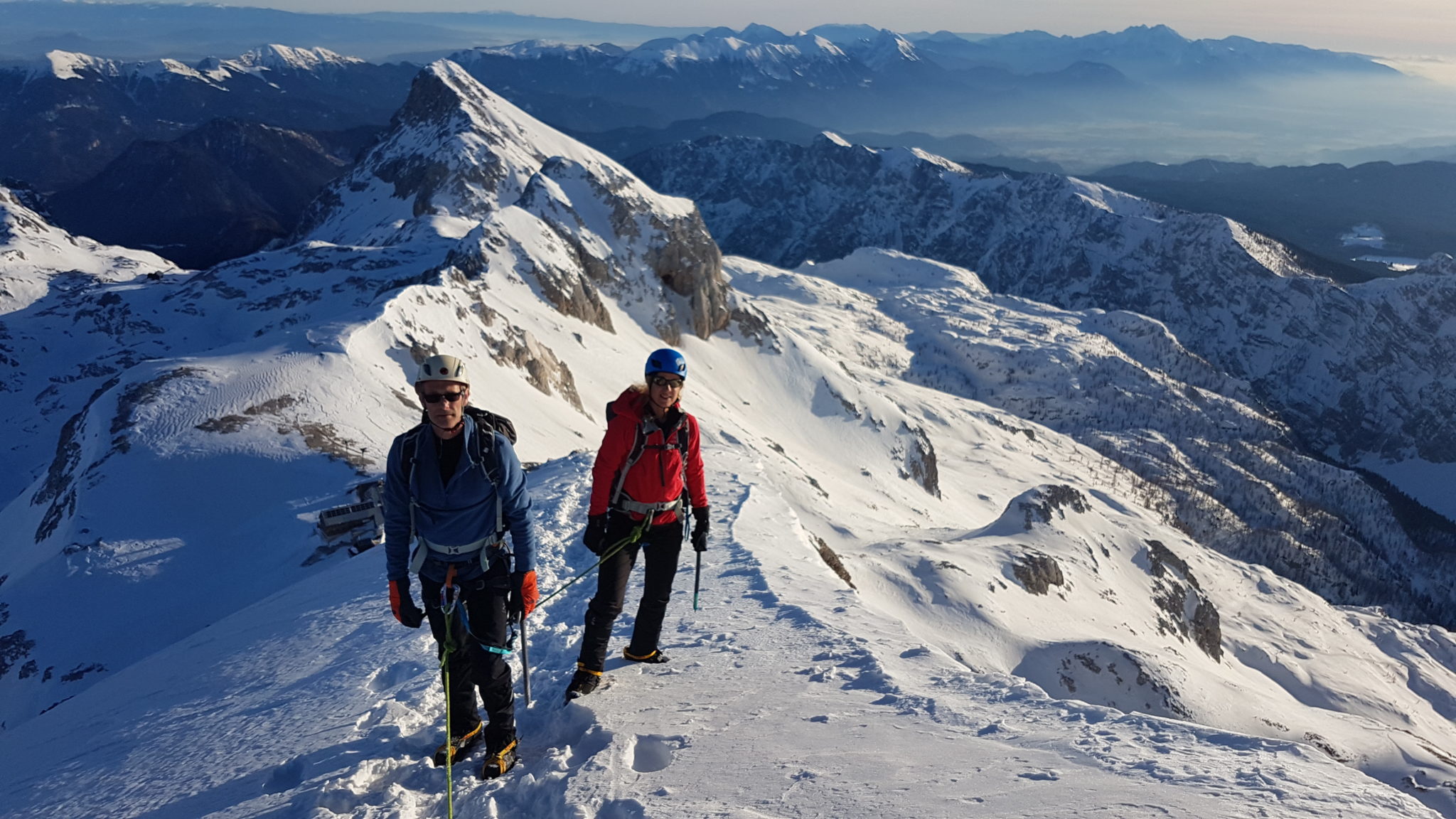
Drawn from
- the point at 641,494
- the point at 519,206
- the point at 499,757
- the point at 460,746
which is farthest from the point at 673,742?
the point at 519,206

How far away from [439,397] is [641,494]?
119 inches

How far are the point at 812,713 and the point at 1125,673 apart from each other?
96.8 ft

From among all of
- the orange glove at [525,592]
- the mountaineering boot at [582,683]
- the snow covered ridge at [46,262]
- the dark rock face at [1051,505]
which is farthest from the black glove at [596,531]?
the snow covered ridge at [46,262]

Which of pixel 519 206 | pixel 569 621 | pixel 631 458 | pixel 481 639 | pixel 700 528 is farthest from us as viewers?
pixel 519 206

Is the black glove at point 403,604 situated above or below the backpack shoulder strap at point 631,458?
below

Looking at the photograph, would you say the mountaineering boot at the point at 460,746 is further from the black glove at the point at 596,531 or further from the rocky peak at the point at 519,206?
the rocky peak at the point at 519,206

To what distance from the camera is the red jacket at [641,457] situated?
9.09 meters

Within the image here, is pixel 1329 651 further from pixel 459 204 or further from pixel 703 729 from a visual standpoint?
pixel 459 204

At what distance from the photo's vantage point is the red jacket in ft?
29.8

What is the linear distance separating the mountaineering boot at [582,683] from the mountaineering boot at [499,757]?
1.30 meters

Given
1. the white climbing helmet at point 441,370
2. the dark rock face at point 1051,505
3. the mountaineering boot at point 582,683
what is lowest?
the dark rock face at point 1051,505

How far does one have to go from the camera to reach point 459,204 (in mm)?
136000

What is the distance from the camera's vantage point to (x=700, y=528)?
32.4 ft

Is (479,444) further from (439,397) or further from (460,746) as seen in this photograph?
(460,746)
